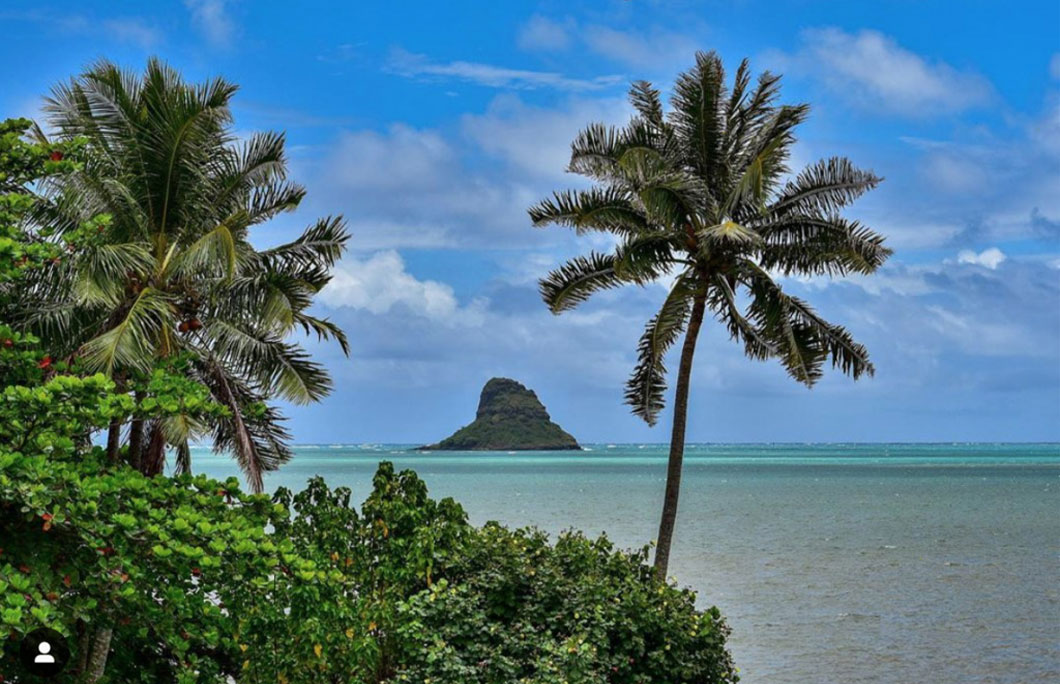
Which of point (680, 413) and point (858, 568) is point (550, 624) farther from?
point (858, 568)

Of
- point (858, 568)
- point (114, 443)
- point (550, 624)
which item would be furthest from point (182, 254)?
point (858, 568)

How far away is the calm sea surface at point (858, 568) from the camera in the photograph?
22656 millimetres

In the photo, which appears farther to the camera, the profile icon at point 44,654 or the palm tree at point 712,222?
the palm tree at point 712,222

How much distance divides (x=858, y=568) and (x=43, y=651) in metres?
36.3

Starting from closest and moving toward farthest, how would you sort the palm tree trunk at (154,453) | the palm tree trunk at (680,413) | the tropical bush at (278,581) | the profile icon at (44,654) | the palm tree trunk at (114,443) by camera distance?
the profile icon at (44,654) < the tropical bush at (278,581) < the palm tree trunk at (114,443) < the palm tree trunk at (154,453) < the palm tree trunk at (680,413)

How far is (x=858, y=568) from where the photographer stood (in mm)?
39562

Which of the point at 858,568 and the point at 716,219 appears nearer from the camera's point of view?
the point at 716,219

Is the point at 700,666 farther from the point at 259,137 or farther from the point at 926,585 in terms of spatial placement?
the point at 926,585

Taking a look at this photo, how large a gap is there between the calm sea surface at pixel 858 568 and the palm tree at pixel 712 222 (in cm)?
635

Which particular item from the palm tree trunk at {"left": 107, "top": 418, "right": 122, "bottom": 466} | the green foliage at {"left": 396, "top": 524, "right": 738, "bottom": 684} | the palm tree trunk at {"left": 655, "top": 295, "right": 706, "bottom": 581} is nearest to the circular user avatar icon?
the palm tree trunk at {"left": 107, "top": 418, "right": 122, "bottom": 466}

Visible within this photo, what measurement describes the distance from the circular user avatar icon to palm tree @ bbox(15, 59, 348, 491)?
6.26 metres

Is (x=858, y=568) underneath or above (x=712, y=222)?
underneath

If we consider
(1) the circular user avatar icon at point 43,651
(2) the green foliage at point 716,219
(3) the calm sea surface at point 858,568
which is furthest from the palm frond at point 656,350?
(1) the circular user avatar icon at point 43,651

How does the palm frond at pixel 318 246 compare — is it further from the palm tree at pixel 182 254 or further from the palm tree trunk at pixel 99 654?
the palm tree trunk at pixel 99 654
